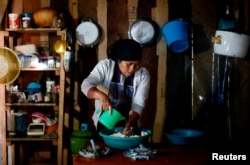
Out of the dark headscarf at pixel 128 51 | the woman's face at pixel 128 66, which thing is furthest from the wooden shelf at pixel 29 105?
the dark headscarf at pixel 128 51

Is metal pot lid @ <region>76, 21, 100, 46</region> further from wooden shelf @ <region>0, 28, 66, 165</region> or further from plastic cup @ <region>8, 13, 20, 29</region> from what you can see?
plastic cup @ <region>8, 13, 20, 29</region>

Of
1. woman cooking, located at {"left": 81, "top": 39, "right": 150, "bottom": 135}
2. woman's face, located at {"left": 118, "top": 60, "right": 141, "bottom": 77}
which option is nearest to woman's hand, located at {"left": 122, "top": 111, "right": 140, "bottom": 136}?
woman cooking, located at {"left": 81, "top": 39, "right": 150, "bottom": 135}

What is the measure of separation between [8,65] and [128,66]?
1.87 metres

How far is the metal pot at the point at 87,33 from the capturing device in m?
4.48

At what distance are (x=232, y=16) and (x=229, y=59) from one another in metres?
0.59

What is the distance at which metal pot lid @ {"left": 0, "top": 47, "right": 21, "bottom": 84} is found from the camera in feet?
13.7

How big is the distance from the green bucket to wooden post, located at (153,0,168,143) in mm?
1014

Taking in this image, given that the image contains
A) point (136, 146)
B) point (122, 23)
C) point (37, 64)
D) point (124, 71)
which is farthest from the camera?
point (122, 23)

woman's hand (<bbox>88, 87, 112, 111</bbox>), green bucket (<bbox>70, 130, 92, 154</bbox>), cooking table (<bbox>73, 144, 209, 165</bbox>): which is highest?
woman's hand (<bbox>88, 87, 112, 111</bbox>)

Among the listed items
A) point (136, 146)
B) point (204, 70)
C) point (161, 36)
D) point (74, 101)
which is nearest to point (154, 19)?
point (161, 36)

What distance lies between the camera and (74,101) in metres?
4.73

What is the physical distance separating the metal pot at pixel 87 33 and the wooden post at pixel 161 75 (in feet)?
2.85

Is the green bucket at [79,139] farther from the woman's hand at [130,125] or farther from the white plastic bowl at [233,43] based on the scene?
the white plastic bowl at [233,43]

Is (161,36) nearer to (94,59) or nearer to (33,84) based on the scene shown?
(94,59)
